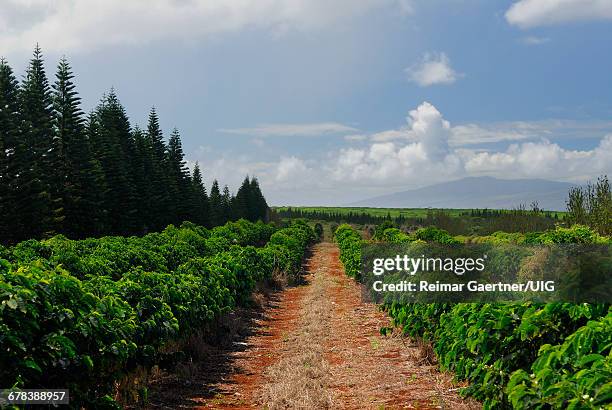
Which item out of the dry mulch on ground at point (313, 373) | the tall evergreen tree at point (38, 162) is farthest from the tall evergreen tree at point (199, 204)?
the dry mulch on ground at point (313, 373)

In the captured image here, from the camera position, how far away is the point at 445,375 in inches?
351

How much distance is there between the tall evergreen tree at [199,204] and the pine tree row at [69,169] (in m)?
4.18

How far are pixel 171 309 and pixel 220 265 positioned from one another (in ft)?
16.6

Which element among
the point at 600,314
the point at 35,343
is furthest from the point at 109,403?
the point at 600,314

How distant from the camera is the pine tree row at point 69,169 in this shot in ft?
128

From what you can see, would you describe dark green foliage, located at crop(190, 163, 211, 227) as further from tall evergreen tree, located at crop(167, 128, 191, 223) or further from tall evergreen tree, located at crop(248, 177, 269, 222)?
tall evergreen tree, located at crop(248, 177, 269, 222)

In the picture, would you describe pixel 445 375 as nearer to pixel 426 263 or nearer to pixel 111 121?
pixel 426 263

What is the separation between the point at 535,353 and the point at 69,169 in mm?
44985

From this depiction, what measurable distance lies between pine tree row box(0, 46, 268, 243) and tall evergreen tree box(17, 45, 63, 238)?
6cm

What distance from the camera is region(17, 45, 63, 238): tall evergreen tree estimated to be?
1542 inches

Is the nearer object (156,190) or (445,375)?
(445,375)

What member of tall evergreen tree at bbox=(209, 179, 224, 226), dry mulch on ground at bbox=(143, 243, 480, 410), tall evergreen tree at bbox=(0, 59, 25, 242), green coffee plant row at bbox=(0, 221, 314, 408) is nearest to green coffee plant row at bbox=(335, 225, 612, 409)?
dry mulch on ground at bbox=(143, 243, 480, 410)

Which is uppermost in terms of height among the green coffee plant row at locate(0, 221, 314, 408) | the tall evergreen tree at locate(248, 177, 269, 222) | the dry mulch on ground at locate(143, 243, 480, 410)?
the tall evergreen tree at locate(248, 177, 269, 222)

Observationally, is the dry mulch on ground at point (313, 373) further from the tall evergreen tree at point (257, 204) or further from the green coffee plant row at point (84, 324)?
the tall evergreen tree at point (257, 204)
